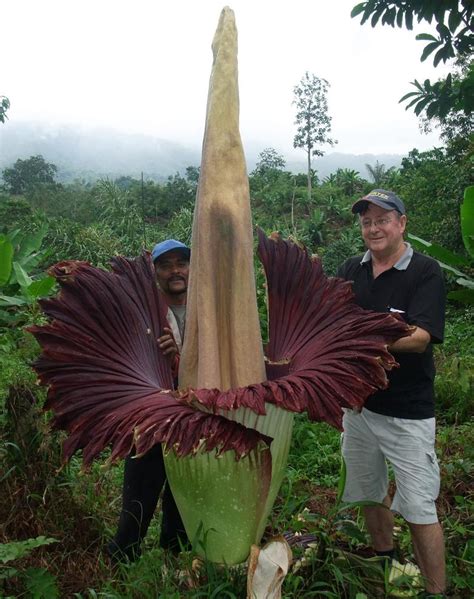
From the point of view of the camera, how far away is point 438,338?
2168 millimetres

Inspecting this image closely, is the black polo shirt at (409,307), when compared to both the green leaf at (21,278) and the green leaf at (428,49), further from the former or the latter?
the green leaf at (21,278)

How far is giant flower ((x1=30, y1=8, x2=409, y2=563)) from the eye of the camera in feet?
3.88

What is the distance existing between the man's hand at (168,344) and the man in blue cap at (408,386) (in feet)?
3.12

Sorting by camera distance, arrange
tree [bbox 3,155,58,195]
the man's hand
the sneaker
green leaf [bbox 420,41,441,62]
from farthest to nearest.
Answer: tree [bbox 3,155,58,195] → green leaf [bbox 420,41,441,62] → the sneaker → the man's hand

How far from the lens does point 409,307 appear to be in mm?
2275

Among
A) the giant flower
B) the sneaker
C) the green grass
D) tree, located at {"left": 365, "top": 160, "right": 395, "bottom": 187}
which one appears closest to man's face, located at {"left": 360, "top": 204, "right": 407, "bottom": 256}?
the giant flower

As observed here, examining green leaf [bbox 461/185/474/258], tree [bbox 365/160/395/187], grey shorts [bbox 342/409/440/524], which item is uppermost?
tree [bbox 365/160/395/187]

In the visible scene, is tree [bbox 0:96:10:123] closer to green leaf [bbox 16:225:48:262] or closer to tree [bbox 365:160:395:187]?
green leaf [bbox 16:225:48:262]

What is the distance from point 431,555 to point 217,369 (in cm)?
142

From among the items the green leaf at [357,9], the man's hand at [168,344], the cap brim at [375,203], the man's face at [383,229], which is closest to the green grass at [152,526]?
the man's hand at [168,344]

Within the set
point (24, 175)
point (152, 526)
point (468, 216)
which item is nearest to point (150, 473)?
point (152, 526)

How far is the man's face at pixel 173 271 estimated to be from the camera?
7.25ft

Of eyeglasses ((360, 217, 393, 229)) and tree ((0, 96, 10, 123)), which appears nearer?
eyeglasses ((360, 217, 393, 229))

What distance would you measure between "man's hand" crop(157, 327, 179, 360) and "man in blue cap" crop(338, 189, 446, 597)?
0.95 meters
